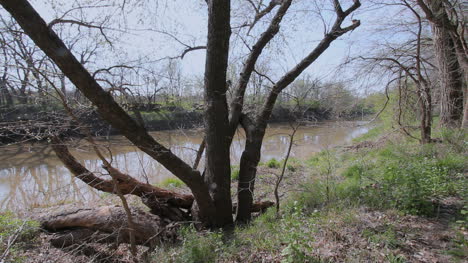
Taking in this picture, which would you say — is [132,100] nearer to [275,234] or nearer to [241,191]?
[241,191]

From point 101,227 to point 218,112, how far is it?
2538 millimetres

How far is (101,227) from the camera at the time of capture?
379 centimetres

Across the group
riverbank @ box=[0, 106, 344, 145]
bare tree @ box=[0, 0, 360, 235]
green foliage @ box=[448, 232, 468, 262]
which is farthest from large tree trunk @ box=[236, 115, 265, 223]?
green foliage @ box=[448, 232, 468, 262]

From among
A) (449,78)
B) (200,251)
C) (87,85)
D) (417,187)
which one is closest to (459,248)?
(417,187)

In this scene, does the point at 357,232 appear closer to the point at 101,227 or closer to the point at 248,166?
the point at 248,166

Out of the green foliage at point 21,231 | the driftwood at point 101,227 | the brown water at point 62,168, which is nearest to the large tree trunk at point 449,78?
the brown water at point 62,168

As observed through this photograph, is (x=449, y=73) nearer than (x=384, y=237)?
No

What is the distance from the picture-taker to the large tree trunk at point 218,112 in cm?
344

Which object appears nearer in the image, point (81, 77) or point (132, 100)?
point (81, 77)

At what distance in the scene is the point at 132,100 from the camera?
4133mm

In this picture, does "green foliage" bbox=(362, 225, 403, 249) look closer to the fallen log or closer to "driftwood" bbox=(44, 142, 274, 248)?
"driftwood" bbox=(44, 142, 274, 248)

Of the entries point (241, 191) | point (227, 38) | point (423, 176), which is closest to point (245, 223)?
point (241, 191)

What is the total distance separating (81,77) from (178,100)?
12.4 feet

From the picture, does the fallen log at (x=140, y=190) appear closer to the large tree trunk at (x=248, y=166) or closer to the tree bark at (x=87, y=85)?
the large tree trunk at (x=248, y=166)
